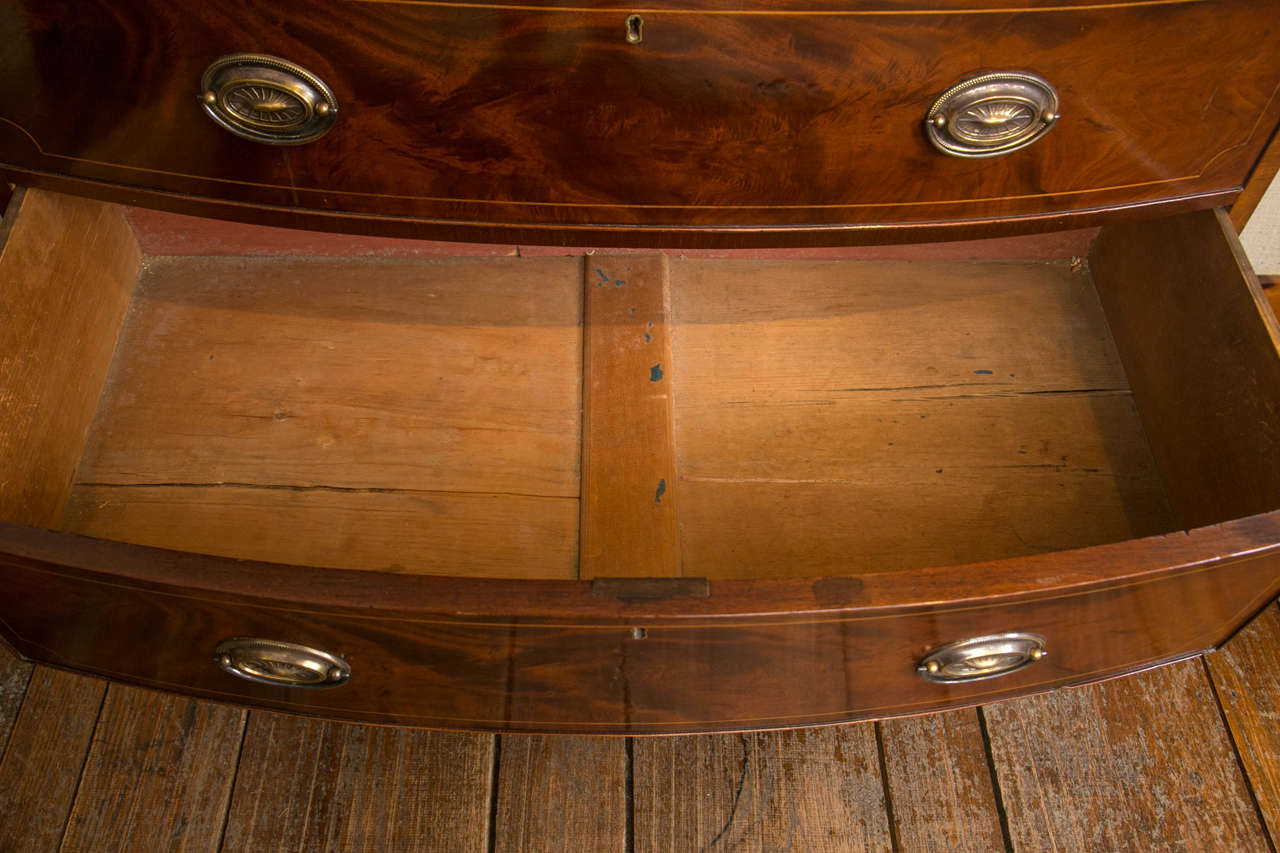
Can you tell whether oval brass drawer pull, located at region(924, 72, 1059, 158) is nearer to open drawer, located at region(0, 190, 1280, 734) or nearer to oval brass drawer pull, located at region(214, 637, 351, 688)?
open drawer, located at region(0, 190, 1280, 734)

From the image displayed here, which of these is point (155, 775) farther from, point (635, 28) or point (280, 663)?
point (635, 28)

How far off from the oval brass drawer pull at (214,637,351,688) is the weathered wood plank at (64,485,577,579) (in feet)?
0.38

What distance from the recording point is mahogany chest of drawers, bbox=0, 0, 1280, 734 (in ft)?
2.03

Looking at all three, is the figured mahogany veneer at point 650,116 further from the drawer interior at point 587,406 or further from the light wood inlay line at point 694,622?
the light wood inlay line at point 694,622

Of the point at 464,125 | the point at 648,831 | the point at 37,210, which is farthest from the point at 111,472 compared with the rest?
the point at 648,831

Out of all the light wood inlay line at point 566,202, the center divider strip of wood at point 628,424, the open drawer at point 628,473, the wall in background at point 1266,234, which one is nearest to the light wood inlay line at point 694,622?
the open drawer at point 628,473

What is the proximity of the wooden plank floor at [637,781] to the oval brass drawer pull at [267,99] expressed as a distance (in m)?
0.55

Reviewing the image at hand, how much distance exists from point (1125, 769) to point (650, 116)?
78cm

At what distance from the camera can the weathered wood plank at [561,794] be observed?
2.97 feet

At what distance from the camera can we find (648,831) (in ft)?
2.99

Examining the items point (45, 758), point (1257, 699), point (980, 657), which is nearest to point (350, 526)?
point (45, 758)

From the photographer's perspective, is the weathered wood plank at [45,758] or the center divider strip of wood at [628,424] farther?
the weathered wood plank at [45,758]

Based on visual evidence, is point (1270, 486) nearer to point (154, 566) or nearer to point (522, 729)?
point (522, 729)

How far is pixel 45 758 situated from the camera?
94 centimetres
